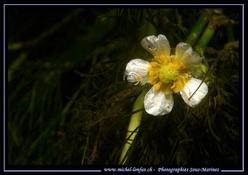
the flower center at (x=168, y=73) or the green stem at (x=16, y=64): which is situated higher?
the green stem at (x=16, y=64)

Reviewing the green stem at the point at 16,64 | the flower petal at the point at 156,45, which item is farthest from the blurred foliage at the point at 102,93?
the flower petal at the point at 156,45

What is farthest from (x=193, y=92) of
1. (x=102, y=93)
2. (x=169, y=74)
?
(x=102, y=93)

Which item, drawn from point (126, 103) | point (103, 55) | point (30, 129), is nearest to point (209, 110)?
point (126, 103)

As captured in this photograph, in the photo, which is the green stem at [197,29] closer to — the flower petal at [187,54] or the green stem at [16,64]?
the flower petal at [187,54]

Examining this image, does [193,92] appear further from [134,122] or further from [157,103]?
[134,122]

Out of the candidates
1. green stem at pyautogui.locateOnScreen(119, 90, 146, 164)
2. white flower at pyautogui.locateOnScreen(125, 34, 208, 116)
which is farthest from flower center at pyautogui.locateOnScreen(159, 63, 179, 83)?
green stem at pyautogui.locateOnScreen(119, 90, 146, 164)
